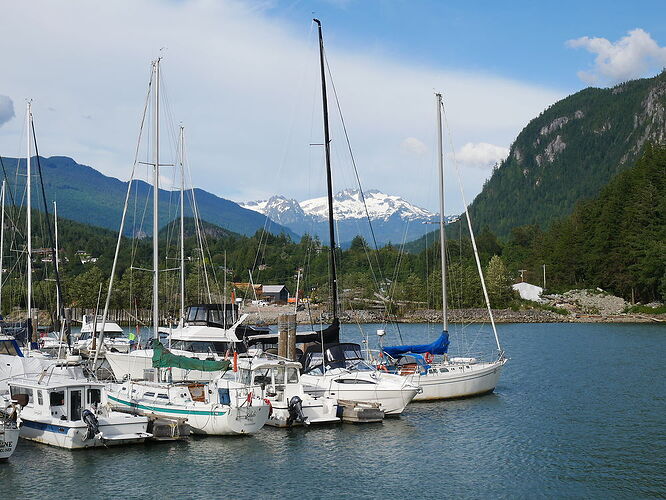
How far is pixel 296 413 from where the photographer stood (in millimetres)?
35406

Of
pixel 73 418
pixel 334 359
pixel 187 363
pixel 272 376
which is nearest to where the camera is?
pixel 73 418

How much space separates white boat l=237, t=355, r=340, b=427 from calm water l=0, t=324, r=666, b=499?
2.30ft

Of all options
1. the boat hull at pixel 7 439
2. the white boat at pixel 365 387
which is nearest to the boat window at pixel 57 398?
the boat hull at pixel 7 439

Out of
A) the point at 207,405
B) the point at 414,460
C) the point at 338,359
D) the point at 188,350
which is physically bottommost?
the point at 414,460

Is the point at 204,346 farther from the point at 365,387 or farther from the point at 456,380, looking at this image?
the point at 456,380

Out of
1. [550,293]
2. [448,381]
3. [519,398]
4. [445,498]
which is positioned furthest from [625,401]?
[550,293]

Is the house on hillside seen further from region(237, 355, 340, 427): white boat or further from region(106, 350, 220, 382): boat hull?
region(237, 355, 340, 427): white boat

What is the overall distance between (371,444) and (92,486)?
38.2 feet

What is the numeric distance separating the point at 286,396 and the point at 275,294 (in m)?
144

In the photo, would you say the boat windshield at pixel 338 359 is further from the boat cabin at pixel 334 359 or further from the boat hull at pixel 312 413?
the boat hull at pixel 312 413

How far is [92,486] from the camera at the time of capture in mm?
26672

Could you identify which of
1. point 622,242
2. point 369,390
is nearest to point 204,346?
point 369,390

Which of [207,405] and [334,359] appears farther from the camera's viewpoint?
[334,359]

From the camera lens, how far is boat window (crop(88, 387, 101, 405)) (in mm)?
31625
